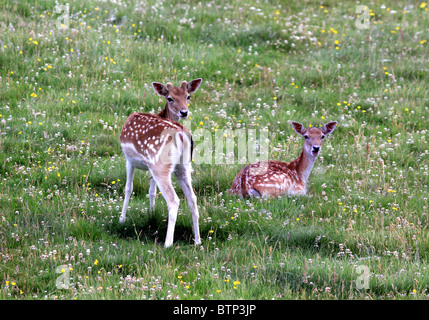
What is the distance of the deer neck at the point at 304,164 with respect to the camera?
10.0 meters

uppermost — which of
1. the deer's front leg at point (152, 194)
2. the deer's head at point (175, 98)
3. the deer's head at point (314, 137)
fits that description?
the deer's head at point (175, 98)

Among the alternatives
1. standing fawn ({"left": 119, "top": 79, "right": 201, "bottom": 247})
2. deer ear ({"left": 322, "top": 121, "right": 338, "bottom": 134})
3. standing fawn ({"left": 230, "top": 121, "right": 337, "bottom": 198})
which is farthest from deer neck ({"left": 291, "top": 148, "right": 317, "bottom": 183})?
standing fawn ({"left": 119, "top": 79, "right": 201, "bottom": 247})

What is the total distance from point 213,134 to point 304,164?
206 cm

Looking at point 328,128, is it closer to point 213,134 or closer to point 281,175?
point 281,175

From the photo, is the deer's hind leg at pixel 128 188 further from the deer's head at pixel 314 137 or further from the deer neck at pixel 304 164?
the deer's head at pixel 314 137

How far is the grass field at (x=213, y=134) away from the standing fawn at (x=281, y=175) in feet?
0.78

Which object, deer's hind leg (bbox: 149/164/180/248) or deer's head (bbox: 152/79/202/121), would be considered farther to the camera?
deer's head (bbox: 152/79/202/121)

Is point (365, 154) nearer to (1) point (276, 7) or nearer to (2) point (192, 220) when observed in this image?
(2) point (192, 220)

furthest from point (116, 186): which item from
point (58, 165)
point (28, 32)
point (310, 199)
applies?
point (28, 32)

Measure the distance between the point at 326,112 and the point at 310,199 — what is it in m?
3.51

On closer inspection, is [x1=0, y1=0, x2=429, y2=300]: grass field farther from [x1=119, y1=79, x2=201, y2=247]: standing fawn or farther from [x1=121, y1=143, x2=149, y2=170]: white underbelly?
[x1=121, y1=143, x2=149, y2=170]: white underbelly

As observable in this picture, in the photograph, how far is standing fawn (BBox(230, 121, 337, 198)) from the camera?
9328mm

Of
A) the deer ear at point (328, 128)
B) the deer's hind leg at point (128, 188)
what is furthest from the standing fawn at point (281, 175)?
the deer's hind leg at point (128, 188)

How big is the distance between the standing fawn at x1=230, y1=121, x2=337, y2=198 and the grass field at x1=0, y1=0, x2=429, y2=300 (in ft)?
0.78
